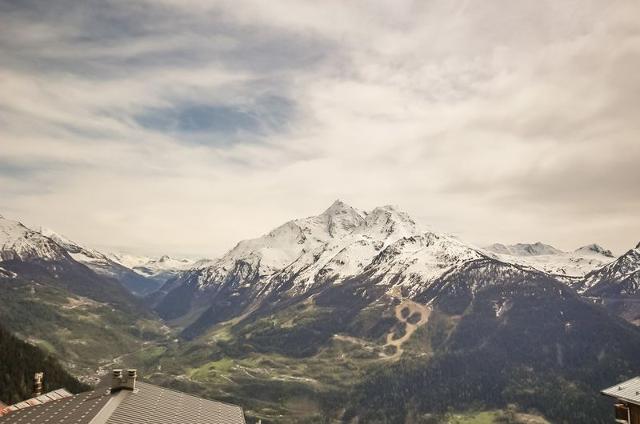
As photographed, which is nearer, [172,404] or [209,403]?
[172,404]

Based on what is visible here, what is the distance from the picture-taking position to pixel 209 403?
9000cm

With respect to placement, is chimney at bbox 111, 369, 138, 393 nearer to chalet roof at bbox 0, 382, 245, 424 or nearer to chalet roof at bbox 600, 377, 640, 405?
chalet roof at bbox 0, 382, 245, 424

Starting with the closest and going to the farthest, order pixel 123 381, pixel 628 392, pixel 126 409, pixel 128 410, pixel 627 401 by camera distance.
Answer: pixel 627 401, pixel 628 392, pixel 128 410, pixel 126 409, pixel 123 381

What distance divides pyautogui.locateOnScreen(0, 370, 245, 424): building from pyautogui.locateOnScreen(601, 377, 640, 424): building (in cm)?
5133

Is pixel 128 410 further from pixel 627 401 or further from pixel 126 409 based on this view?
pixel 627 401

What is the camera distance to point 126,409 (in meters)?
72.5

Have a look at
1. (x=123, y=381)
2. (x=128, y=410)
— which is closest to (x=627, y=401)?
(x=128, y=410)

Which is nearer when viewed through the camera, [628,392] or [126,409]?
[628,392]

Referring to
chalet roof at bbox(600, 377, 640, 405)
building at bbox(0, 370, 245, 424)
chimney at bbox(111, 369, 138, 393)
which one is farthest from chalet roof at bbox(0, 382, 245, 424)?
chalet roof at bbox(600, 377, 640, 405)

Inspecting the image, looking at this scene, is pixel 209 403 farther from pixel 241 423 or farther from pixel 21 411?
pixel 21 411

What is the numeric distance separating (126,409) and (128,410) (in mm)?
328

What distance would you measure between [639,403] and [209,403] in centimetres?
6407

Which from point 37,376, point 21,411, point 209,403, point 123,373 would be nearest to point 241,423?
point 209,403

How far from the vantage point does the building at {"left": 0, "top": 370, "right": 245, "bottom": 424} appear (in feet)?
226
